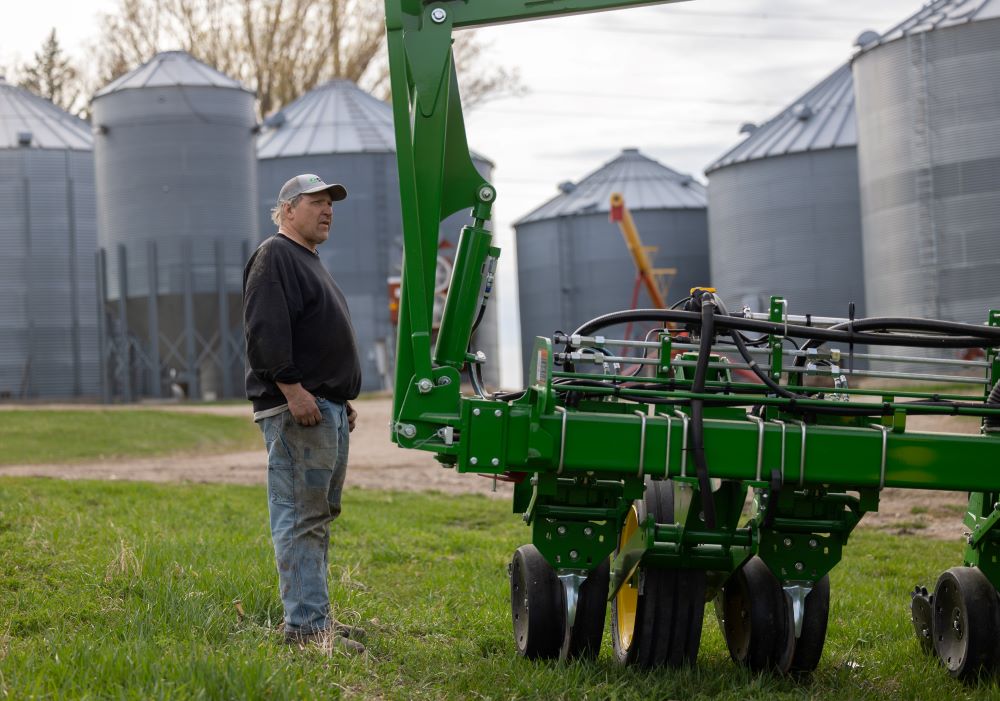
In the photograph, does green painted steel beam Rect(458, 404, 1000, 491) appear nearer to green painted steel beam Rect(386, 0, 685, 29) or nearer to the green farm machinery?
the green farm machinery

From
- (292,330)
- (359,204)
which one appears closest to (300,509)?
(292,330)

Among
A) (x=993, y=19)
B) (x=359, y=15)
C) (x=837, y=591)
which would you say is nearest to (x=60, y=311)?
(x=359, y=15)

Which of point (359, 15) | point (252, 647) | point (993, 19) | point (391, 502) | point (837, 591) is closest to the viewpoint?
point (252, 647)

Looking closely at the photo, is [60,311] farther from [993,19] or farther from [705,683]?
[705,683]

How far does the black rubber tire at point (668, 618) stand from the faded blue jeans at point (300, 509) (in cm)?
130

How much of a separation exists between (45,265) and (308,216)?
3241 cm

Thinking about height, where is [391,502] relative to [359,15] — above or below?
below

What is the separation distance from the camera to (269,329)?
18.0 ft

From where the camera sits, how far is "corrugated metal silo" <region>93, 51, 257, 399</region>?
109ft

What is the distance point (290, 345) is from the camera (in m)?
5.52

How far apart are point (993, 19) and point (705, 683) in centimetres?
2230

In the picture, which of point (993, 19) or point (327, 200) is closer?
point (327, 200)

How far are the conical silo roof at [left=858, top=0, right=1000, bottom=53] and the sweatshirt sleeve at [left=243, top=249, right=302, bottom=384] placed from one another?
2215 centimetres

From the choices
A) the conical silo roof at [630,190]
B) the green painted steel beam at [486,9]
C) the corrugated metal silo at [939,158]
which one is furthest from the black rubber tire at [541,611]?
the conical silo roof at [630,190]
